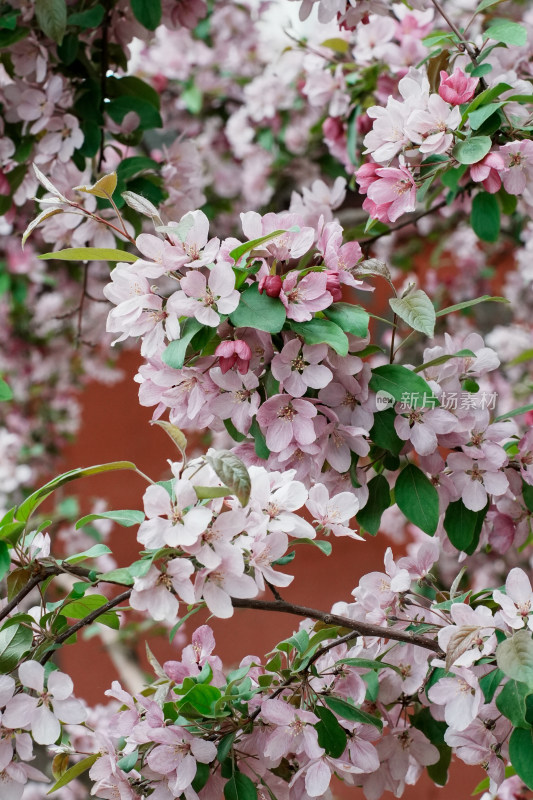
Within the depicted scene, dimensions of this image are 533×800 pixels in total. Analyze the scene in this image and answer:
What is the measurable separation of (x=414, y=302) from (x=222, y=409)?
8.4 inches

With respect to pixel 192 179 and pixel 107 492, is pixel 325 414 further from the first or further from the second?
pixel 107 492

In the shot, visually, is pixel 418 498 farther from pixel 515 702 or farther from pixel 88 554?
pixel 88 554

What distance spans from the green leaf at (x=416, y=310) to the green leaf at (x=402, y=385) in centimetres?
5

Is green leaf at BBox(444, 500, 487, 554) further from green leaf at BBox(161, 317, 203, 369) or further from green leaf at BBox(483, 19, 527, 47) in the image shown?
green leaf at BBox(483, 19, 527, 47)

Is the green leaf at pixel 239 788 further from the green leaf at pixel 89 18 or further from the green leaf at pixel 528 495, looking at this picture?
the green leaf at pixel 89 18

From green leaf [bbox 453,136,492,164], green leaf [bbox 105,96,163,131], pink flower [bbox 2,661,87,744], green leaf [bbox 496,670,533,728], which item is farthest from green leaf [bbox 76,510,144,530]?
green leaf [bbox 105,96,163,131]

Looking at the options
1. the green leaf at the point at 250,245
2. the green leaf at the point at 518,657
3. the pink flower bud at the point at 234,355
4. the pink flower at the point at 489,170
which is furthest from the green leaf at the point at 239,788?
the pink flower at the point at 489,170

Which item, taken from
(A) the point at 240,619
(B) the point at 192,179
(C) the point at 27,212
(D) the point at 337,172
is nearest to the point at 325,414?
(B) the point at 192,179

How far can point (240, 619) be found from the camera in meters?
3.33

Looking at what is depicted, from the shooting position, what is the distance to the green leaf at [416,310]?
80 centimetres

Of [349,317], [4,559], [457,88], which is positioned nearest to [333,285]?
[349,317]

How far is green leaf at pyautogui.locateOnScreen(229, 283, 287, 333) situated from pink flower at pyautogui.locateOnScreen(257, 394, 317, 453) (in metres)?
0.08

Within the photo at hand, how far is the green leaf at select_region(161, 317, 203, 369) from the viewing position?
0.75 meters

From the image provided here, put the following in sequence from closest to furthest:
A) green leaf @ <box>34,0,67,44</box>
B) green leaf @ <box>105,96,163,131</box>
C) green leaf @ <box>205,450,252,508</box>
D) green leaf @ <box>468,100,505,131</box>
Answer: green leaf @ <box>205,450,252,508</box> < green leaf @ <box>468,100,505,131</box> < green leaf @ <box>34,0,67,44</box> < green leaf @ <box>105,96,163,131</box>
